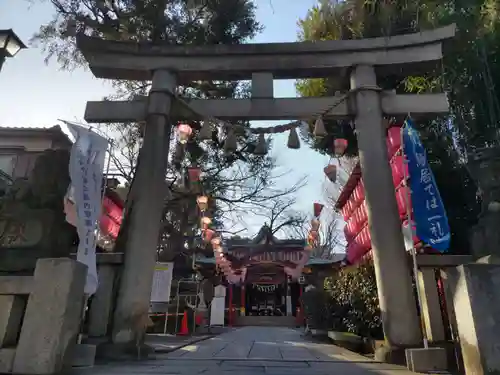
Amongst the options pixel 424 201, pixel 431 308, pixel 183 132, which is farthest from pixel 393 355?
pixel 183 132

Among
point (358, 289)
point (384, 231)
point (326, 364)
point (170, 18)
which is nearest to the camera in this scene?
point (326, 364)

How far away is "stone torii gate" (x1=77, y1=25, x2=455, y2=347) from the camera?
6.52 meters

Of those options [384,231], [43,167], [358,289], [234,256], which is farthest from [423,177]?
[234,256]

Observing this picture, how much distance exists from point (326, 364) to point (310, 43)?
6234 mm

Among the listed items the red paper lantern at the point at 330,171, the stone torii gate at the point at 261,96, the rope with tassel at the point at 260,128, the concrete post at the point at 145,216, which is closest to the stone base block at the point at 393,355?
the stone torii gate at the point at 261,96

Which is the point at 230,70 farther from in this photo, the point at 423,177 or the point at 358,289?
the point at 358,289

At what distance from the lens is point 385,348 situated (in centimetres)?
550

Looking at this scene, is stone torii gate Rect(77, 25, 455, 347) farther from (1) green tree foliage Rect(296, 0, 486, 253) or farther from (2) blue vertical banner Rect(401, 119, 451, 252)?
(1) green tree foliage Rect(296, 0, 486, 253)

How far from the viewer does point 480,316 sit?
375cm

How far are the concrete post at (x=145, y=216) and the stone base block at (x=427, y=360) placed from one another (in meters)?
4.14

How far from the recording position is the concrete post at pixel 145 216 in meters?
5.84

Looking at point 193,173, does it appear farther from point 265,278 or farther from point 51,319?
point 265,278

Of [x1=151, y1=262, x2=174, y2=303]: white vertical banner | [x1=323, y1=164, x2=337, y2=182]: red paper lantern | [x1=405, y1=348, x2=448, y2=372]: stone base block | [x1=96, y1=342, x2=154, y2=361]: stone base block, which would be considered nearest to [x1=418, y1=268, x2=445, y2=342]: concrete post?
[x1=405, y1=348, x2=448, y2=372]: stone base block

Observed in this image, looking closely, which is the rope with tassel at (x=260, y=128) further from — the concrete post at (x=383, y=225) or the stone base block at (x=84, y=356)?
the stone base block at (x=84, y=356)
